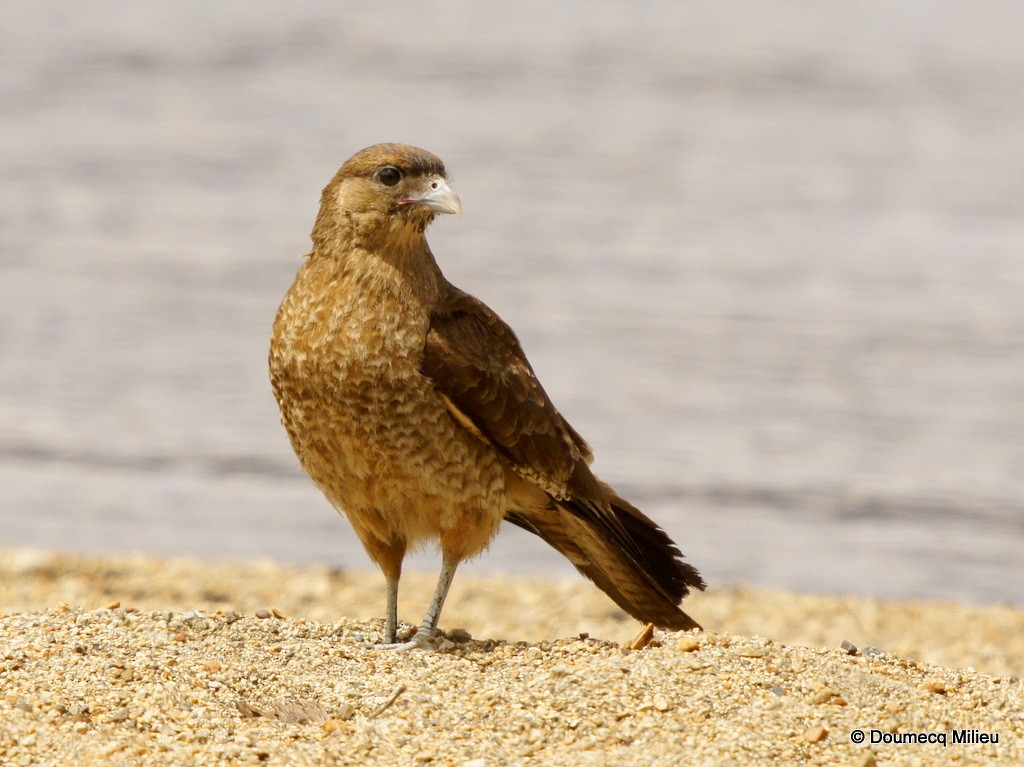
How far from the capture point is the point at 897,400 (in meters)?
10.1

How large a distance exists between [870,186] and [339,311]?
974 cm

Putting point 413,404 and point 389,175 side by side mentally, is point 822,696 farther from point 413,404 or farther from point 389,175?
point 389,175

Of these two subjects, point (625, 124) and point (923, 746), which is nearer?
point (923, 746)

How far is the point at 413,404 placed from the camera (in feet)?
15.7

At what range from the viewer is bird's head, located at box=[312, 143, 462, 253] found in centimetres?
502

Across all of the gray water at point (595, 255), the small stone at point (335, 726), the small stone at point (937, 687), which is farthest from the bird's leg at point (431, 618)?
the gray water at point (595, 255)

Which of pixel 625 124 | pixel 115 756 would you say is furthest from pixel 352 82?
pixel 115 756

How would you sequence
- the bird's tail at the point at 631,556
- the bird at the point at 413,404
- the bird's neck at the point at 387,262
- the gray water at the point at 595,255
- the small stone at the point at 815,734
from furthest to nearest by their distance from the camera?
the gray water at the point at 595,255 < the bird's tail at the point at 631,556 < the bird's neck at the point at 387,262 < the bird at the point at 413,404 < the small stone at the point at 815,734

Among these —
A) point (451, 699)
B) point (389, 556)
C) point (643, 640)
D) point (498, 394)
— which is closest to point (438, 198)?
point (498, 394)

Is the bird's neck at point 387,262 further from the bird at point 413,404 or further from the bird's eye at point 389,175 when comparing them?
the bird's eye at point 389,175

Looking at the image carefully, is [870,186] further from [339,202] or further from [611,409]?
[339,202]

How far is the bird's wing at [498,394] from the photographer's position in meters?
4.89

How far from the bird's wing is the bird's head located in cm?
28

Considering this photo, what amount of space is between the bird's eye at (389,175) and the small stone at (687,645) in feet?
5.65
